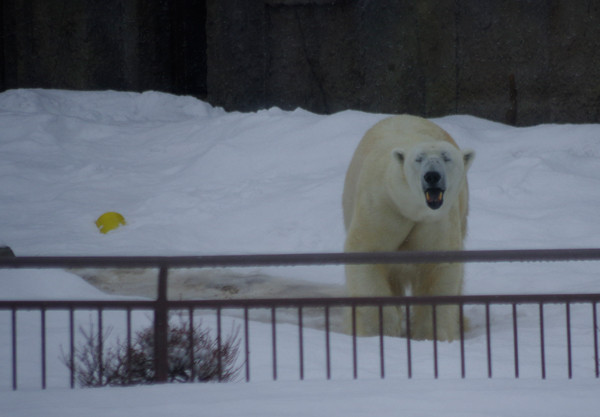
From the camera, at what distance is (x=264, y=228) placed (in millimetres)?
8367

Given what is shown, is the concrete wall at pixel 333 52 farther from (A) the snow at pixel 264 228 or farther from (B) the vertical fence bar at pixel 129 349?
(B) the vertical fence bar at pixel 129 349

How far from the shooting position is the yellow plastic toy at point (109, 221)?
337 inches

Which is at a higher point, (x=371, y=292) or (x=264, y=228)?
(x=264, y=228)

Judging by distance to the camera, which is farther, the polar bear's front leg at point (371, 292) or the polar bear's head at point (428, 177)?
the polar bear's front leg at point (371, 292)

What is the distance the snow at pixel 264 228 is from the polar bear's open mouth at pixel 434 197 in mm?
773

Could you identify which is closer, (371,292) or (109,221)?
(371,292)

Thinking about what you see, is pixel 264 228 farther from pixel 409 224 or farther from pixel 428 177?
pixel 428 177

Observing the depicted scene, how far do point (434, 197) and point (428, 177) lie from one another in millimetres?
114

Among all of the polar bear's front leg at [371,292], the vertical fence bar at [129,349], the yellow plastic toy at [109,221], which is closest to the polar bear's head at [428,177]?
the polar bear's front leg at [371,292]

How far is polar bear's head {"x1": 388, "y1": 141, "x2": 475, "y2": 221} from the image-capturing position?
15.7ft

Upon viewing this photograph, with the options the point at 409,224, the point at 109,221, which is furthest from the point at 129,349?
the point at 109,221

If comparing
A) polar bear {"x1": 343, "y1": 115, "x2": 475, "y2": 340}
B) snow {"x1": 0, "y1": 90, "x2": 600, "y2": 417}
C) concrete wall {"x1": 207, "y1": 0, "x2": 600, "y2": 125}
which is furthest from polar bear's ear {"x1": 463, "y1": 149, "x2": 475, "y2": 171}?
concrete wall {"x1": 207, "y1": 0, "x2": 600, "y2": 125}

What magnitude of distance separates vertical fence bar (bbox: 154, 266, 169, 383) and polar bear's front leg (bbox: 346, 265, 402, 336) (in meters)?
1.95

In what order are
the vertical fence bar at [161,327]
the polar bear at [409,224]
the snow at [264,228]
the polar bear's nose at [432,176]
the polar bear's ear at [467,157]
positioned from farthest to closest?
the polar bear's ear at [467,157] → the polar bear at [409,224] → the polar bear's nose at [432,176] → the vertical fence bar at [161,327] → the snow at [264,228]
